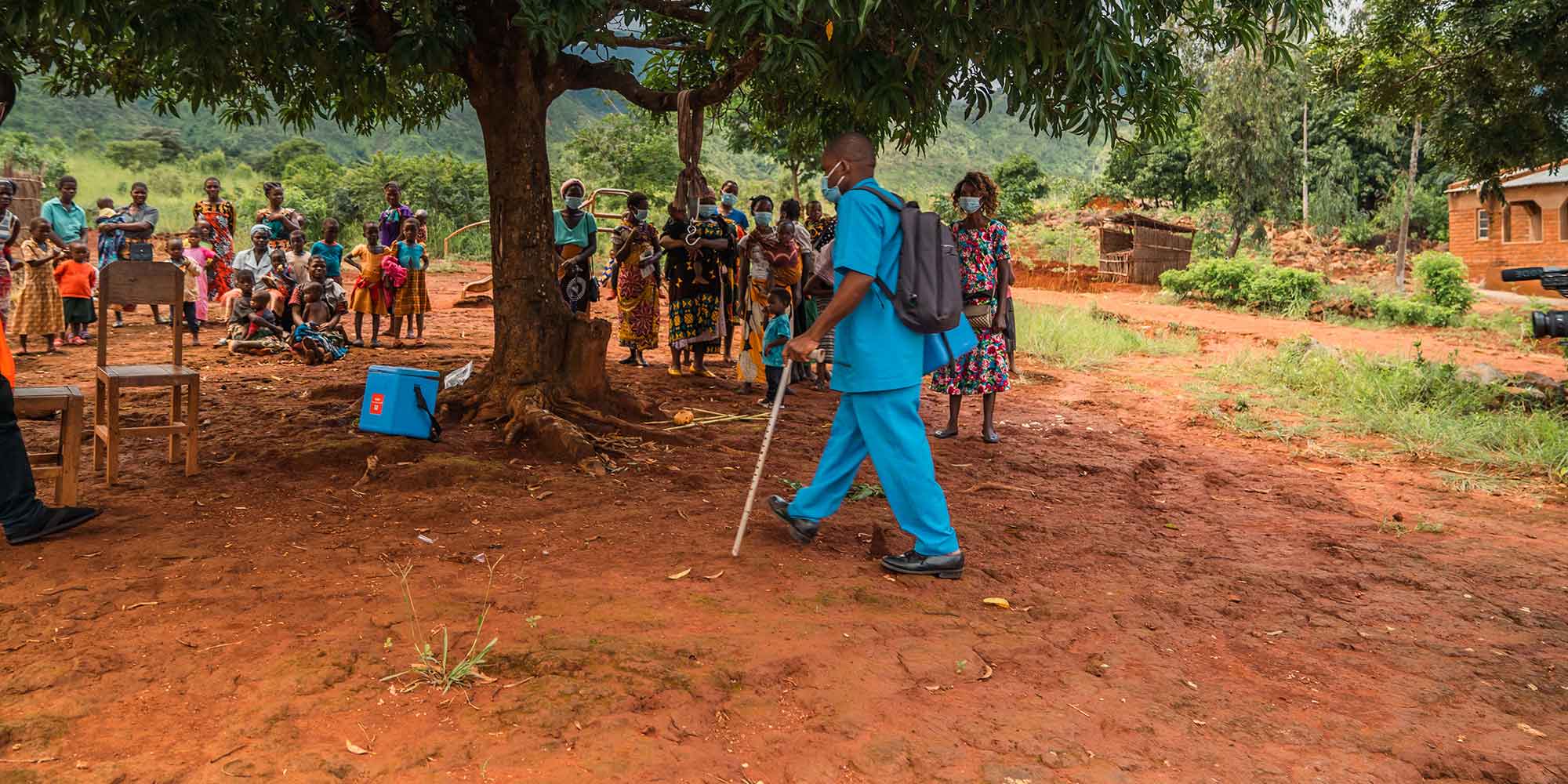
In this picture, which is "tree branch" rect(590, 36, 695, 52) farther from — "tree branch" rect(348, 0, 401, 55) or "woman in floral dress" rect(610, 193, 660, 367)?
"woman in floral dress" rect(610, 193, 660, 367)

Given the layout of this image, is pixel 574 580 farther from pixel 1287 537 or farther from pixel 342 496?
pixel 1287 537

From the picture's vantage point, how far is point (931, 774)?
9.20 feet

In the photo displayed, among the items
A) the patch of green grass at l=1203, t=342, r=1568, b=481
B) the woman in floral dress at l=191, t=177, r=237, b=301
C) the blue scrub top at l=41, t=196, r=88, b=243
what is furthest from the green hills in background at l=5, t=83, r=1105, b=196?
the patch of green grass at l=1203, t=342, r=1568, b=481

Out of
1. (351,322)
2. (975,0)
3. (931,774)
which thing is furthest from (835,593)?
(351,322)

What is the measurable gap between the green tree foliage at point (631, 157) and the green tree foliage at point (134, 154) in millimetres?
12604

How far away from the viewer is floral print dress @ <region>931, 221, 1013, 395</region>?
22.1 feet

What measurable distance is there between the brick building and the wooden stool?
26983mm

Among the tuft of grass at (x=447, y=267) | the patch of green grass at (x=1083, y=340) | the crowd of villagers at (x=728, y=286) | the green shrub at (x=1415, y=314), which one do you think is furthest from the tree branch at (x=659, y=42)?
the green shrub at (x=1415, y=314)

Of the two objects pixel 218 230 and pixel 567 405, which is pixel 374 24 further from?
pixel 218 230

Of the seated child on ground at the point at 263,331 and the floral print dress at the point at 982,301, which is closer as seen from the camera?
the floral print dress at the point at 982,301

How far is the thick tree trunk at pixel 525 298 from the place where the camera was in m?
6.48

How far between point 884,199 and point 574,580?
6.38 ft

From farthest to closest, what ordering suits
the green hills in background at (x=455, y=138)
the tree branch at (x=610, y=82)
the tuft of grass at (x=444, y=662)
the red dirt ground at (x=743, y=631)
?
the green hills in background at (x=455, y=138), the tree branch at (x=610, y=82), the tuft of grass at (x=444, y=662), the red dirt ground at (x=743, y=631)

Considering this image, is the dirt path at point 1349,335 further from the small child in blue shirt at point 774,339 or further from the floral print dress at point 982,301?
the small child in blue shirt at point 774,339
